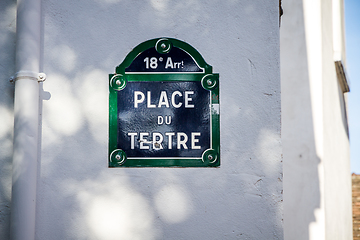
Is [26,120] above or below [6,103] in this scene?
below

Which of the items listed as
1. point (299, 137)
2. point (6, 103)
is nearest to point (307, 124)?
point (299, 137)

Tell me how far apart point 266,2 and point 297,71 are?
1.43 m

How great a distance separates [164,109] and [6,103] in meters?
1.04

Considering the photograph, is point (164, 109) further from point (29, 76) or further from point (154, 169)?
point (29, 76)

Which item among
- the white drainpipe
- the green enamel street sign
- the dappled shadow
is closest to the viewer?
the white drainpipe

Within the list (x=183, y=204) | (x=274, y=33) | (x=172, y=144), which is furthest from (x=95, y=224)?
(x=274, y=33)

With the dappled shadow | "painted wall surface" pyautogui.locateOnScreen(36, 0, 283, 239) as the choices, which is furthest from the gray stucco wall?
the dappled shadow

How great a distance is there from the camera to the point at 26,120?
5.98ft

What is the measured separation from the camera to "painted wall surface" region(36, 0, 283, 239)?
182 centimetres

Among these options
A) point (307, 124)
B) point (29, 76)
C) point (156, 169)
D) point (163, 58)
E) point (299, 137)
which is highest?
point (163, 58)

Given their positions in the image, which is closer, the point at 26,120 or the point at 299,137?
the point at 26,120

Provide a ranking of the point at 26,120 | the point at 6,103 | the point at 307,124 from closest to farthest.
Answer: the point at 26,120, the point at 6,103, the point at 307,124

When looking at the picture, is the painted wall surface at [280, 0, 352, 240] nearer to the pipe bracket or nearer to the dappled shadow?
the dappled shadow

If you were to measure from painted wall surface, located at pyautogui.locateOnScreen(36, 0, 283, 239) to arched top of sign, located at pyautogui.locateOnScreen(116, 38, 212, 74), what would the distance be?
0.05m
